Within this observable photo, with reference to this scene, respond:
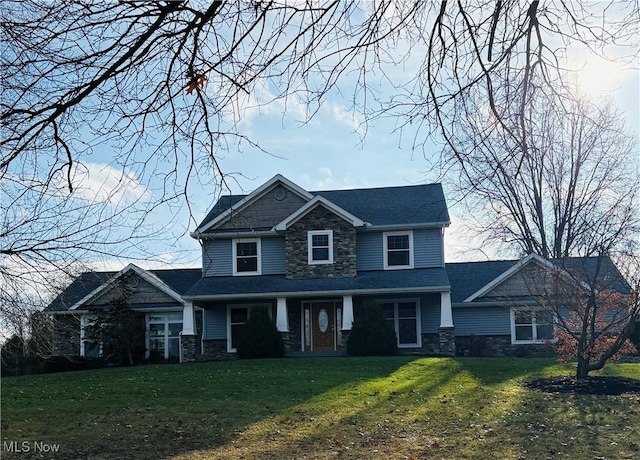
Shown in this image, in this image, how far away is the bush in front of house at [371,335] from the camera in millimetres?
24406

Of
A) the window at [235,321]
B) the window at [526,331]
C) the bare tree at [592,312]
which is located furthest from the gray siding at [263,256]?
the bare tree at [592,312]

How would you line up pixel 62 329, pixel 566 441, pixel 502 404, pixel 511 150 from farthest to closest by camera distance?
pixel 502 404 → pixel 566 441 → pixel 62 329 → pixel 511 150

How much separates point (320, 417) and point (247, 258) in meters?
15.4

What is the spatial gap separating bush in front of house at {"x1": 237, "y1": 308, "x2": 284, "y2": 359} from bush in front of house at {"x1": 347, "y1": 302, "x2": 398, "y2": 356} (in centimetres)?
255

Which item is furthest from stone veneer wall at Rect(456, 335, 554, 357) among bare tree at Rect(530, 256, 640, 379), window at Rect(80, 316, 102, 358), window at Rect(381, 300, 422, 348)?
window at Rect(80, 316, 102, 358)

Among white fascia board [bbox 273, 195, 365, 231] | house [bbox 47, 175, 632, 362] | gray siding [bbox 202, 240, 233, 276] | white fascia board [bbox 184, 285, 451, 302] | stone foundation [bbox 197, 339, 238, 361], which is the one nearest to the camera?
white fascia board [bbox 184, 285, 451, 302]

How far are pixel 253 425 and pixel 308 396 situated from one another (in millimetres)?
2912

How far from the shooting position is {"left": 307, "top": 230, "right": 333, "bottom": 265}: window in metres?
26.7

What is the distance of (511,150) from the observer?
529 cm

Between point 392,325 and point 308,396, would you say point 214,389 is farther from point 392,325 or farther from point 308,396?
point 392,325

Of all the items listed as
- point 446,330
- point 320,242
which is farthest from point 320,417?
point 320,242

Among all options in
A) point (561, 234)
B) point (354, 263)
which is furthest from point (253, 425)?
point (561, 234)

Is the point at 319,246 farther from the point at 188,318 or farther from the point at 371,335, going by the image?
the point at 188,318

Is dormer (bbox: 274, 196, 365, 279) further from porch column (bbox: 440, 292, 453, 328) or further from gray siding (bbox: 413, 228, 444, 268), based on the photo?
porch column (bbox: 440, 292, 453, 328)
